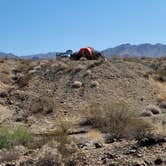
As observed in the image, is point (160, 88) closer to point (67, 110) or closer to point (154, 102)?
point (154, 102)

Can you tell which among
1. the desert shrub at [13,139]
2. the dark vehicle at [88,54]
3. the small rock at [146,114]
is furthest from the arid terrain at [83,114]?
the dark vehicle at [88,54]

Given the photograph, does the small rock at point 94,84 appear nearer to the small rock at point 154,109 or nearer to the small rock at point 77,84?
the small rock at point 77,84

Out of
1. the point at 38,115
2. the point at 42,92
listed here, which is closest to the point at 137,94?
the point at 42,92

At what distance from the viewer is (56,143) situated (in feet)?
44.8

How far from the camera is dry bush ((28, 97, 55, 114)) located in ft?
85.3

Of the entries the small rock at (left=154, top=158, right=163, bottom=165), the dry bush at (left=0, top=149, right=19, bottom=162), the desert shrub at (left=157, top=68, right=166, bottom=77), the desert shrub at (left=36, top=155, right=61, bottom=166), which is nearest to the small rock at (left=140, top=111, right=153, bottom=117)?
the dry bush at (left=0, top=149, right=19, bottom=162)

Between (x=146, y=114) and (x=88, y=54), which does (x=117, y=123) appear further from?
(x=88, y=54)

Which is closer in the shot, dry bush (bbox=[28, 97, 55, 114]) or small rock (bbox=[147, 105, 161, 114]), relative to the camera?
Result: small rock (bbox=[147, 105, 161, 114])

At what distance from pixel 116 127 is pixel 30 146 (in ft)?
12.4

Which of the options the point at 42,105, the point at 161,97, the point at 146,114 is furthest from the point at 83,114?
the point at 161,97

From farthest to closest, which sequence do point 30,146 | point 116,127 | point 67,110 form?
point 67,110 < point 116,127 < point 30,146

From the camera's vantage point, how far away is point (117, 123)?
18.1 metres

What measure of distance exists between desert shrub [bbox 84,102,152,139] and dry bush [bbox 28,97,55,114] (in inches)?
186

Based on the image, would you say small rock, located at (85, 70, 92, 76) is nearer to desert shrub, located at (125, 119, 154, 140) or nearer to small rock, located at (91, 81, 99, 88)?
small rock, located at (91, 81, 99, 88)
